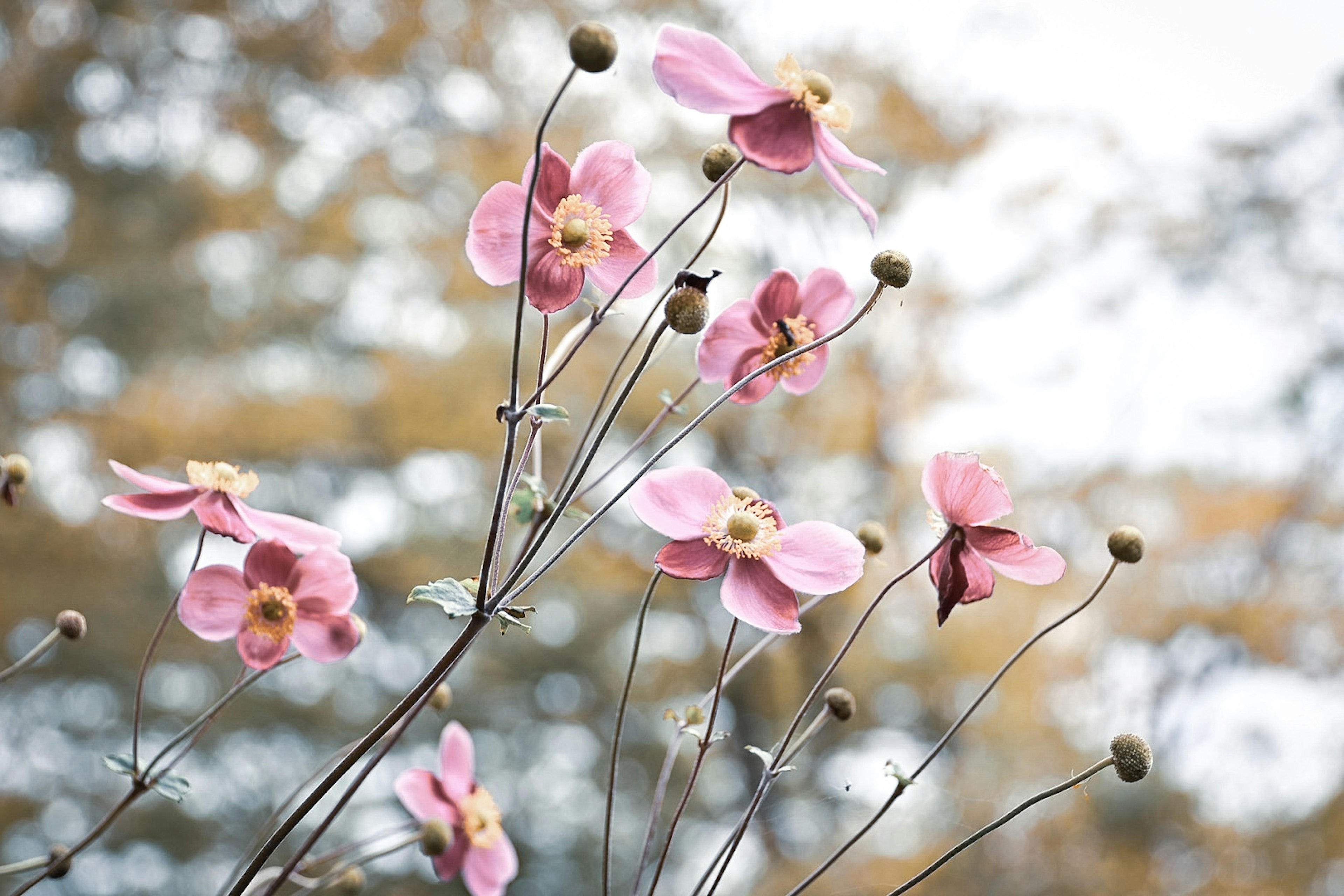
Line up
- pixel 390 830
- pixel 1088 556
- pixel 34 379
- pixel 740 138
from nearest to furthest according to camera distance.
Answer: pixel 740 138 → pixel 390 830 → pixel 34 379 → pixel 1088 556

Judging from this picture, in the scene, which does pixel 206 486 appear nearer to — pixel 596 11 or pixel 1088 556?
pixel 596 11

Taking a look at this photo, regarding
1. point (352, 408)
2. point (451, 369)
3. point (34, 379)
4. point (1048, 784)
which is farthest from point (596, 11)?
point (1048, 784)

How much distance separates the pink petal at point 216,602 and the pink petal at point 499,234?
134mm

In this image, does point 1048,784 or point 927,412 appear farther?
point 927,412

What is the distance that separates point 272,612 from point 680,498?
5.6 inches

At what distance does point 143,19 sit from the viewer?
2941 mm

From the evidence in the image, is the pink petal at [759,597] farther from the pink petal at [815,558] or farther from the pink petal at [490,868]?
the pink petal at [490,868]

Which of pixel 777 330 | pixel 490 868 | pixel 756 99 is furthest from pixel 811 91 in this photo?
pixel 490 868

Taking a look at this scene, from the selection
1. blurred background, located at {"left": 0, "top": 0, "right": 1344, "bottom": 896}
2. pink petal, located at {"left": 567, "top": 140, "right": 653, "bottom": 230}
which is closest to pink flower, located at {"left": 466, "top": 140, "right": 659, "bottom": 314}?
pink petal, located at {"left": 567, "top": 140, "right": 653, "bottom": 230}

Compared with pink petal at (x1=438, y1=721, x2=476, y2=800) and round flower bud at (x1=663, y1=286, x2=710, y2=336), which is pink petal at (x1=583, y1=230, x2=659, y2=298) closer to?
round flower bud at (x1=663, y1=286, x2=710, y2=336)

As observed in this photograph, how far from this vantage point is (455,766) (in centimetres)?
44

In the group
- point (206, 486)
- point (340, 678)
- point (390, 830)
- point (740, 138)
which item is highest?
point (740, 138)

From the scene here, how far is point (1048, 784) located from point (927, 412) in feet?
3.74

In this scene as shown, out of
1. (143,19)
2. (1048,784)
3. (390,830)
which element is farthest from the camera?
(143,19)
